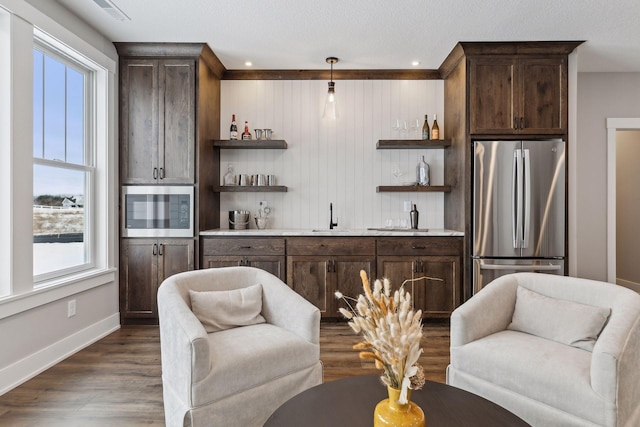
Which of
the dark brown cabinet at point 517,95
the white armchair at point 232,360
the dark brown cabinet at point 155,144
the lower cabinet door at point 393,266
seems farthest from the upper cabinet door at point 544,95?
the dark brown cabinet at point 155,144

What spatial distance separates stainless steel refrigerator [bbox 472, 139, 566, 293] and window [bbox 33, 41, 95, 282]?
363cm

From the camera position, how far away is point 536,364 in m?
1.73

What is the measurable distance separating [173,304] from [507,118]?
3.37 metres

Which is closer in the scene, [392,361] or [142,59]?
[392,361]

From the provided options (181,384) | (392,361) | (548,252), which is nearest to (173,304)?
(181,384)

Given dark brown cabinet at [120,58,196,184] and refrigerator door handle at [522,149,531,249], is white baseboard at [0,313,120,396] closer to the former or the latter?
dark brown cabinet at [120,58,196,184]

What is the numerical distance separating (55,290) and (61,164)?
0.99m

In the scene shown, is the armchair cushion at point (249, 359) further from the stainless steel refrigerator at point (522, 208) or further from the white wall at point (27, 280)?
the stainless steel refrigerator at point (522, 208)

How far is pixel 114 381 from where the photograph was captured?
247 centimetres

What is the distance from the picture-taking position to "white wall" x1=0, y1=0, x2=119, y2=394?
2416mm

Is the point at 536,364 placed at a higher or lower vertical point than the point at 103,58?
lower

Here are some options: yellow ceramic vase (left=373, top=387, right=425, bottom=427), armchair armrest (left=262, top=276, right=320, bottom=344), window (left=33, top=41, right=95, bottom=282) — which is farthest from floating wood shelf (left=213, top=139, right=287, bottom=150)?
yellow ceramic vase (left=373, top=387, right=425, bottom=427)

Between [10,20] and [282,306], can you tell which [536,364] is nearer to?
[282,306]

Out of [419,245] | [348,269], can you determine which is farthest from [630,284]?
[348,269]
